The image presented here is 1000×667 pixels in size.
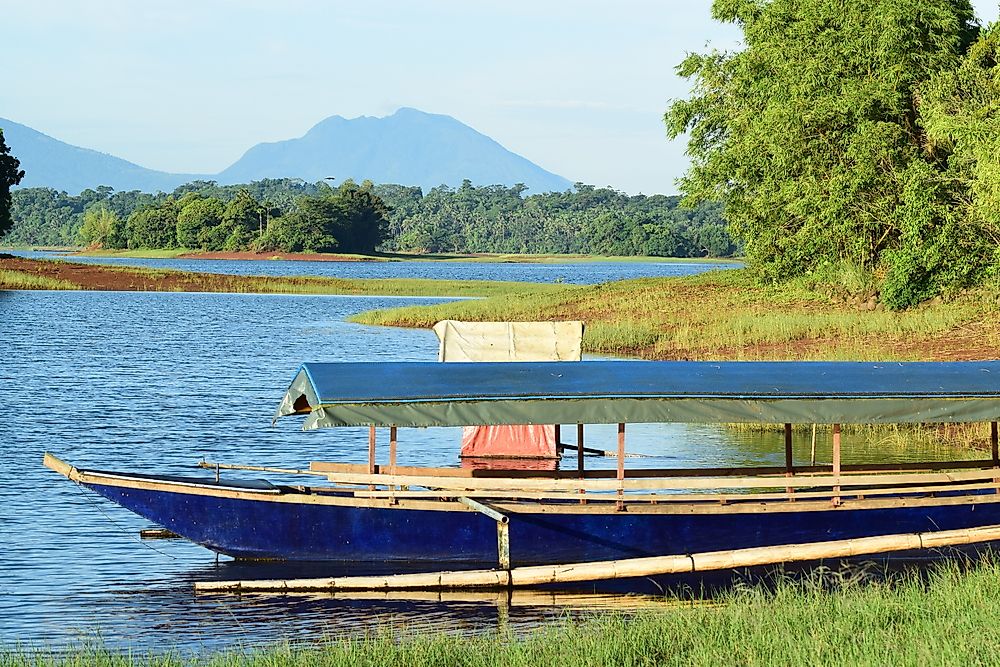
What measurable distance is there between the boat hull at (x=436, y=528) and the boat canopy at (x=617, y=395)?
1328 millimetres

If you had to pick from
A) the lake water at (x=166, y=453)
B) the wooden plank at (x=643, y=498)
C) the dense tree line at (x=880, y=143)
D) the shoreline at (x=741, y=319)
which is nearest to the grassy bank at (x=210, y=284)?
the shoreline at (x=741, y=319)

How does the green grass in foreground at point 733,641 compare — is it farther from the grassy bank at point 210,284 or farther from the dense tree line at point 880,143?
the grassy bank at point 210,284

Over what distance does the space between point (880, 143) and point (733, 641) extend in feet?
120

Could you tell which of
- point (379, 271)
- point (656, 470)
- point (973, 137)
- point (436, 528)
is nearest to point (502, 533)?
point (436, 528)

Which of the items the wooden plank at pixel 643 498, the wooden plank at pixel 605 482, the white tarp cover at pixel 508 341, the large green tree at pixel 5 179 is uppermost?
the large green tree at pixel 5 179

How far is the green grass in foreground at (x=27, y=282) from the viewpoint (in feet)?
297

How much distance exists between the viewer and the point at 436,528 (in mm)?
16375

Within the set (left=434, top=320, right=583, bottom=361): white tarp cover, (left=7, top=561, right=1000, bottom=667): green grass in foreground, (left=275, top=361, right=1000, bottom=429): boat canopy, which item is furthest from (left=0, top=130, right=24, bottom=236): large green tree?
(left=7, top=561, right=1000, bottom=667): green grass in foreground

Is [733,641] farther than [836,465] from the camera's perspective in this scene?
No

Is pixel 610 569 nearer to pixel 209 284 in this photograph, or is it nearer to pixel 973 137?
pixel 973 137

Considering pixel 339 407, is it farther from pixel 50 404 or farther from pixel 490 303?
pixel 490 303

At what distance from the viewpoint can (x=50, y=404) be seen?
33.3 metres

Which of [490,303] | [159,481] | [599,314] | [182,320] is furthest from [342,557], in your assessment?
[182,320]

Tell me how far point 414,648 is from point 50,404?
2373 cm
